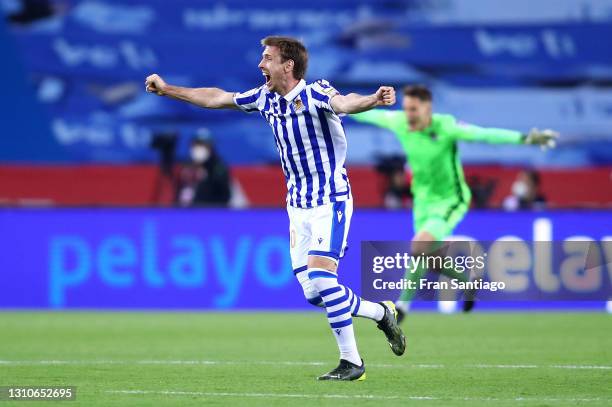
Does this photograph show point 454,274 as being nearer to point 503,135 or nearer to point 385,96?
point 503,135

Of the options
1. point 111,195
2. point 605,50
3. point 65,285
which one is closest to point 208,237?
point 65,285

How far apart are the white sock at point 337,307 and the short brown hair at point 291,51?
50.8 inches

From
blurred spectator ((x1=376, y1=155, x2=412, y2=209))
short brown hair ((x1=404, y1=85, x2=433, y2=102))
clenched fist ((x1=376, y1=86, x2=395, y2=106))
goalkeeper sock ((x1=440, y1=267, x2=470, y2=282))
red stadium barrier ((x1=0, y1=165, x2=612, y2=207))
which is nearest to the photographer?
clenched fist ((x1=376, y1=86, x2=395, y2=106))

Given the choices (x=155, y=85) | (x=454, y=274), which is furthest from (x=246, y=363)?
(x=454, y=274)

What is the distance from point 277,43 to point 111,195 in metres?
14.3

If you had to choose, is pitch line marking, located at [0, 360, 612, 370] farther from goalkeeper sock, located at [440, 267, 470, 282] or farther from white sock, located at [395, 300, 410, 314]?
white sock, located at [395, 300, 410, 314]

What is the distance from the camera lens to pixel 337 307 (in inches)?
357

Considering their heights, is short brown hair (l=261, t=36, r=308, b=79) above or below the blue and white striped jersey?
above

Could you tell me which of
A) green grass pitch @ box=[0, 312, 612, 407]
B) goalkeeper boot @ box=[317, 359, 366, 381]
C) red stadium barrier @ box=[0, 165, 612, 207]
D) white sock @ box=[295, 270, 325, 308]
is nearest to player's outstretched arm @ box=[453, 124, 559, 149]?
green grass pitch @ box=[0, 312, 612, 407]

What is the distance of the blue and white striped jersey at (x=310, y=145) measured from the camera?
909 centimetres

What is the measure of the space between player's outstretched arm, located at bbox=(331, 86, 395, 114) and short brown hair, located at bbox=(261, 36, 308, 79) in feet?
1.30

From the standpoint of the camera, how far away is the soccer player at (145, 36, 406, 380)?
9.05 metres

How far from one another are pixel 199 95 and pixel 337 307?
1.75 m

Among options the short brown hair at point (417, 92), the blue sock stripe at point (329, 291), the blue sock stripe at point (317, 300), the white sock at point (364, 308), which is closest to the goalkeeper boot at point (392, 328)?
the white sock at point (364, 308)
